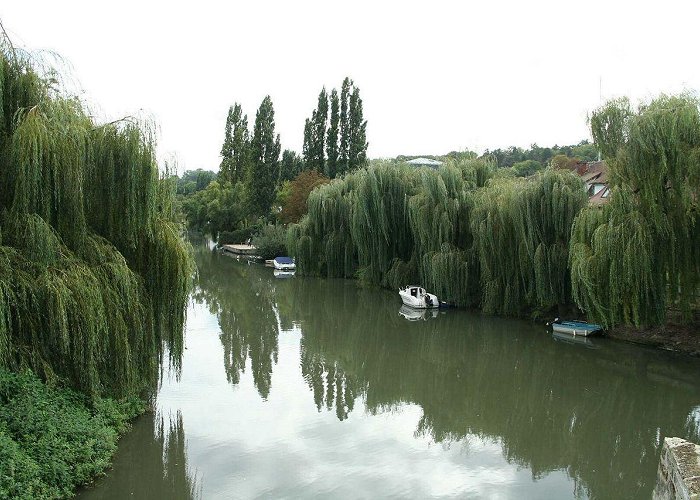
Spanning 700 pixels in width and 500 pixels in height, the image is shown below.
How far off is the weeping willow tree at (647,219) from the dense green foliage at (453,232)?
3588 mm

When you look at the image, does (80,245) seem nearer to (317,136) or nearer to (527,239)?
(527,239)

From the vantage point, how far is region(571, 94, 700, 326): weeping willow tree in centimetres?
1491

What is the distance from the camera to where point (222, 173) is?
68.6m

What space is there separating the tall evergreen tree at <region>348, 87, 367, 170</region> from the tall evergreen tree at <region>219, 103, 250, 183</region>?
58.6 ft

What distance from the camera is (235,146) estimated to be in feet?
211

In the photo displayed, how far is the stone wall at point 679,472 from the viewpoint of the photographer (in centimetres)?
525

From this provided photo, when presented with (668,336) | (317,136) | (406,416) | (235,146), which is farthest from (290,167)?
(406,416)

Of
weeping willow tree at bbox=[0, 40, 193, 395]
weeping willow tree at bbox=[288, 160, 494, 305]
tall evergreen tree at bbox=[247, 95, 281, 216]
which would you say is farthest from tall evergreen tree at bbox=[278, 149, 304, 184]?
weeping willow tree at bbox=[0, 40, 193, 395]

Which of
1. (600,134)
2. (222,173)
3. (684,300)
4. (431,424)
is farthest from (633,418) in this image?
(222,173)

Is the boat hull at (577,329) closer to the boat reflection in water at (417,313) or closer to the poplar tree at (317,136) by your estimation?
the boat reflection in water at (417,313)

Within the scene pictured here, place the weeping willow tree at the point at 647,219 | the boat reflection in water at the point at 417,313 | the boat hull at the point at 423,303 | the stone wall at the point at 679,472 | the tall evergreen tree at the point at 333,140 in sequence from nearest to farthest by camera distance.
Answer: the stone wall at the point at 679,472 < the weeping willow tree at the point at 647,219 < the boat reflection in water at the point at 417,313 < the boat hull at the point at 423,303 < the tall evergreen tree at the point at 333,140

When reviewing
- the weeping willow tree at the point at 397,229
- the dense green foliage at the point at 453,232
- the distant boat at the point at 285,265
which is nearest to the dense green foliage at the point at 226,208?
the distant boat at the point at 285,265

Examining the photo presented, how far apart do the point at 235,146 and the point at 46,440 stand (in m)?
59.4

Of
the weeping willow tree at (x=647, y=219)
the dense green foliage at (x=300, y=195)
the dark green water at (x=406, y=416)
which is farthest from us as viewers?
the dense green foliage at (x=300, y=195)
